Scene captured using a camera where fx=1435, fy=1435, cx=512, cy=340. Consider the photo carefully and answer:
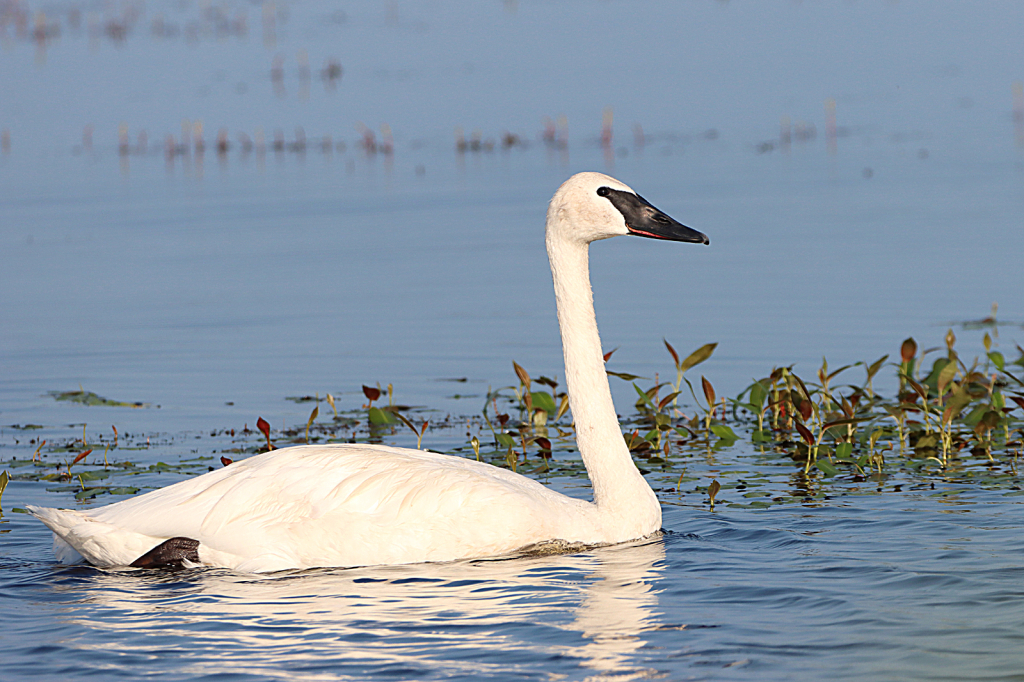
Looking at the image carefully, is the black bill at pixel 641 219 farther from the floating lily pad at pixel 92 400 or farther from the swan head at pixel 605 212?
the floating lily pad at pixel 92 400

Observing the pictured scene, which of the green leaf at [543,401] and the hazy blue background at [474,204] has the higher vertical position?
the hazy blue background at [474,204]

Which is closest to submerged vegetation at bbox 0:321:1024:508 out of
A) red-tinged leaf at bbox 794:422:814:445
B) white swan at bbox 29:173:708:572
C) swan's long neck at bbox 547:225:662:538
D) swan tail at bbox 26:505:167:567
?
red-tinged leaf at bbox 794:422:814:445

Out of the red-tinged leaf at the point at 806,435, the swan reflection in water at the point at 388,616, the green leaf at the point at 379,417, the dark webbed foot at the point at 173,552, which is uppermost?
the green leaf at the point at 379,417

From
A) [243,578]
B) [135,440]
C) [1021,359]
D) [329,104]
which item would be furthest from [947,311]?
[329,104]

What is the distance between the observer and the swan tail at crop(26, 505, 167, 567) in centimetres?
787

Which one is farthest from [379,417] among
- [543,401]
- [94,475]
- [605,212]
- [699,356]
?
[605,212]

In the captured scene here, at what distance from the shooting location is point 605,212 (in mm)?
8711

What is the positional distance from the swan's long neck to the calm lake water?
31cm

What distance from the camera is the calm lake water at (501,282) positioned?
6938 mm

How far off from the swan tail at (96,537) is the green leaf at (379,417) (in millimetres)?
3461

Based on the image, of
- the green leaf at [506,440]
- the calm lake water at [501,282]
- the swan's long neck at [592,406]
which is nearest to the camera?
the calm lake water at [501,282]

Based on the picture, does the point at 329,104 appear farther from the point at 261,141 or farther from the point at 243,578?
the point at 243,578

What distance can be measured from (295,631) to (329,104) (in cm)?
2823

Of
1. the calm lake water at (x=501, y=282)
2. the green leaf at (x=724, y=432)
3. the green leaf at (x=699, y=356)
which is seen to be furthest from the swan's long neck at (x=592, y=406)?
the green leaf at (x=724, y=432)
